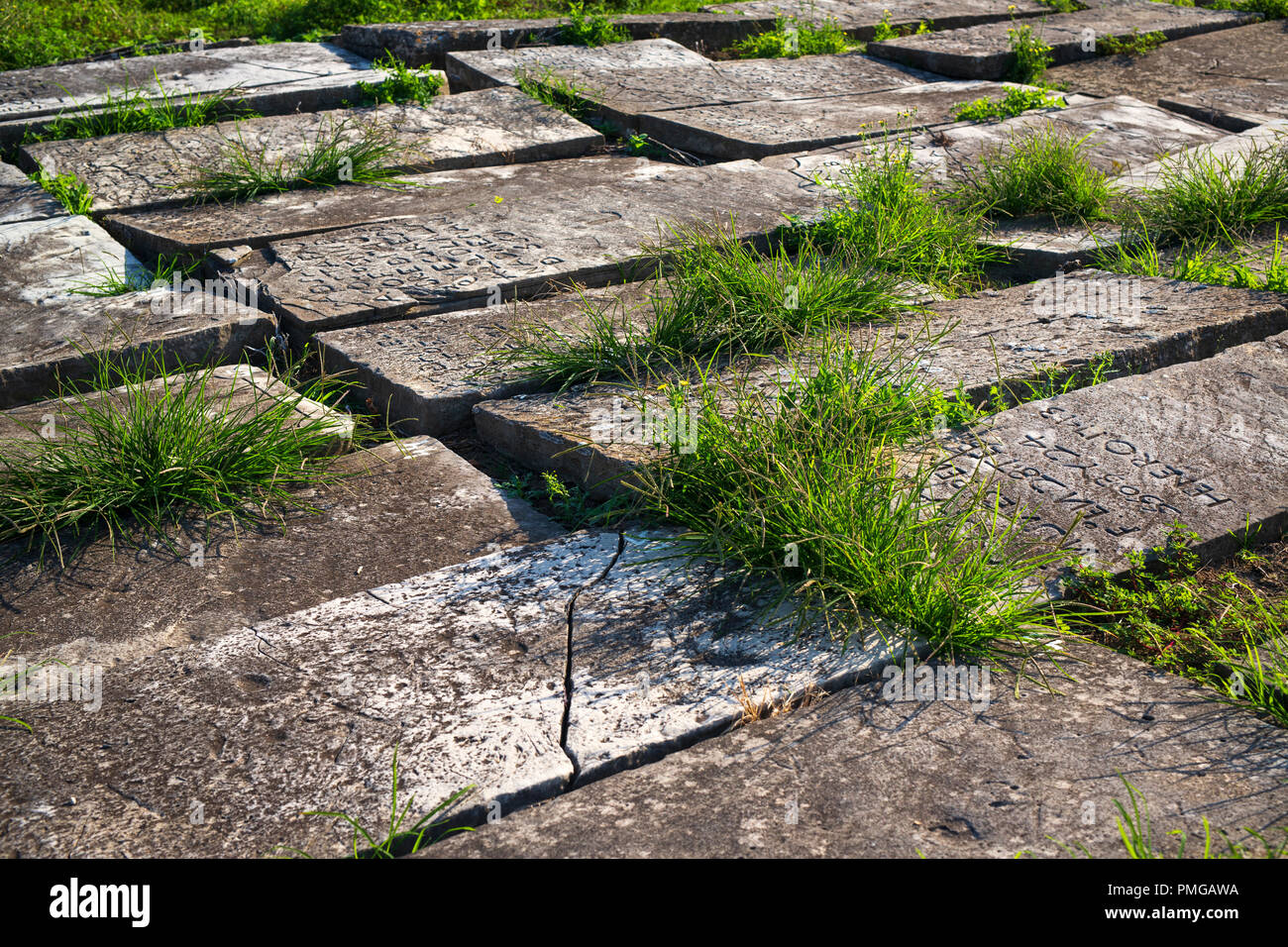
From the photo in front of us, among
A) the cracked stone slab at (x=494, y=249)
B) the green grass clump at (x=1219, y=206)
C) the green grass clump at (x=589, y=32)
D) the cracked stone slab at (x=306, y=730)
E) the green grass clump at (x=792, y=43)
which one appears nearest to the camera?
the cracked stone slab at (x=306, y=730)

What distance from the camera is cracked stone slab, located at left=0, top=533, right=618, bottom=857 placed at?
1.79 meters

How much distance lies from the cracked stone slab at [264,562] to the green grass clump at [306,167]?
6.65 ft

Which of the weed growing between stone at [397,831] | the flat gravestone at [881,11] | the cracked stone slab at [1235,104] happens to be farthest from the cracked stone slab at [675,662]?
the flat gravestone at [881,11]

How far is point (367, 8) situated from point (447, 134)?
2217 mm

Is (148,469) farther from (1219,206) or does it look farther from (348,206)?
(1219,206)

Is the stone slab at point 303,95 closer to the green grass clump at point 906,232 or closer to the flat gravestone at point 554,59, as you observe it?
the flat gravestone at point 554,59

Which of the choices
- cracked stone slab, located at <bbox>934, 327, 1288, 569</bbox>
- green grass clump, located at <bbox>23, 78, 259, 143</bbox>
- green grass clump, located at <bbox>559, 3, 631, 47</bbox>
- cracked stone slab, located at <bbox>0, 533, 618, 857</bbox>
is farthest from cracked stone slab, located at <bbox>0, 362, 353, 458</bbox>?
green grass clump, located at <bbox>559, 3, 631, 47</bbox>

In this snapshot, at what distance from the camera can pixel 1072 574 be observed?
2398 mm

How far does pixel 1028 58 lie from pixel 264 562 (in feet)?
18.1

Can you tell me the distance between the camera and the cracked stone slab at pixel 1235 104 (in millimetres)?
5332

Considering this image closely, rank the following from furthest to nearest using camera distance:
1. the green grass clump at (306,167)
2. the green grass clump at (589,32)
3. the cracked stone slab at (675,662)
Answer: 1. the green grass clump at (589,32)
2. the green grass clump at (306,167)
3. the cracked stone slab at (675,662)

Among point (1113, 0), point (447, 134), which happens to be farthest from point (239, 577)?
point (1113, 0)

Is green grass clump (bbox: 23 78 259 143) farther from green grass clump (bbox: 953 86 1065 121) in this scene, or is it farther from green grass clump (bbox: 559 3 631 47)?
green grass clump (bbox: 953 86 1065 121)

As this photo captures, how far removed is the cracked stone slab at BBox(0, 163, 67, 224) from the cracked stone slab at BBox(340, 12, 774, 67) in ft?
7.59
